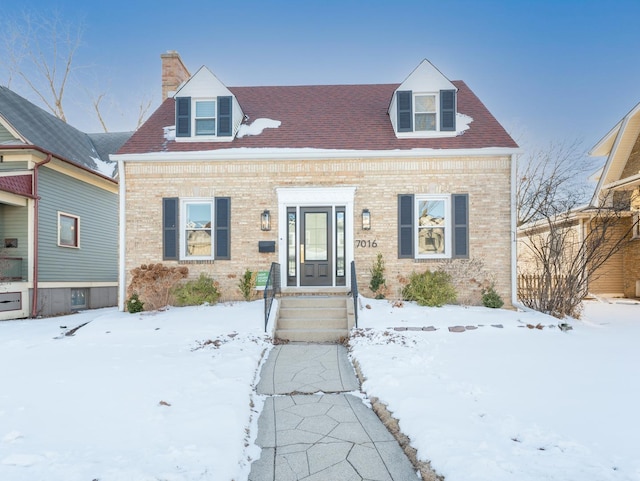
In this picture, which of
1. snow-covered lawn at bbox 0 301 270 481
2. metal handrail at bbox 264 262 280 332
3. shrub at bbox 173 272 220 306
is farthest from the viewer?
shrub at bbox 173 272 220 306

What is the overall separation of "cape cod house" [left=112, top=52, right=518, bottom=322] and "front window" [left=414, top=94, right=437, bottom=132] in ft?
0.11

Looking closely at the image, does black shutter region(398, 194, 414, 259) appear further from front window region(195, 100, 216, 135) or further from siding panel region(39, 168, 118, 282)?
siding panel region(39, 168, 118, 282)

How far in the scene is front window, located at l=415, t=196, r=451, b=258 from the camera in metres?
10.4

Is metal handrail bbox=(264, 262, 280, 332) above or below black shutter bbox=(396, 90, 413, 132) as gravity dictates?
below

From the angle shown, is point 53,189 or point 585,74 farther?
point 585,74

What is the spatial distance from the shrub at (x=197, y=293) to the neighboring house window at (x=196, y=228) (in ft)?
2.34

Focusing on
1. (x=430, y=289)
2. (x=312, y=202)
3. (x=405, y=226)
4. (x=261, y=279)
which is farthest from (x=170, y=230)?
(x=430, y=289)

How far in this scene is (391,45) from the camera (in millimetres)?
16828

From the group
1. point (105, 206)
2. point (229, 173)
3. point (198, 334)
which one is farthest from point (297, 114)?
point (105, 206)

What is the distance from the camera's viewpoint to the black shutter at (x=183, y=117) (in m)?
10.9

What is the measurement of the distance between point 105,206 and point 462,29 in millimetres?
16131

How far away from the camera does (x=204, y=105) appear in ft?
36.2

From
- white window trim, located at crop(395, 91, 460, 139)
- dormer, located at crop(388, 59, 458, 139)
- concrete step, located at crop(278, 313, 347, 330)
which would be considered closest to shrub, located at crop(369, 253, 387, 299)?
concrete step, located at crop(278, 313, 347, 330)

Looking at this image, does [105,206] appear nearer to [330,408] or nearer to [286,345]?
[286,345]
